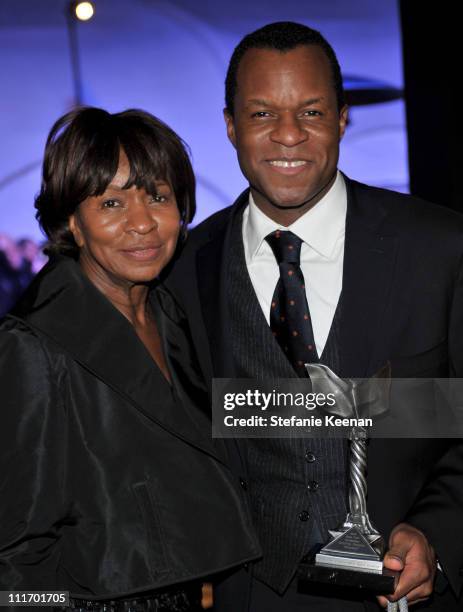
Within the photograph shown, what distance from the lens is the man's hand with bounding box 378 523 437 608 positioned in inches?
61.3

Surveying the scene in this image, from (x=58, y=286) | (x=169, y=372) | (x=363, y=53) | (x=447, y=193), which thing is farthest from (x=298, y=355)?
(x=363, y=53)

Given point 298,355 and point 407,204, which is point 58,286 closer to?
point 298,355

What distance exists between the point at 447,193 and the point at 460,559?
86.7 inches

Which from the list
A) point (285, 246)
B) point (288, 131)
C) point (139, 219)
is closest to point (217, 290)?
point (285, 246)

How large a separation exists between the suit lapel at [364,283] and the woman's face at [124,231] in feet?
1.33

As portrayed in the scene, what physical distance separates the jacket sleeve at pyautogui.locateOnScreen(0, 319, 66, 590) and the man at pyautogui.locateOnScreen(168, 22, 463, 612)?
466mm

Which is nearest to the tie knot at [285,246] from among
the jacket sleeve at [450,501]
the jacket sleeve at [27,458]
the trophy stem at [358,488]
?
the jacket sleeve at [450,501]

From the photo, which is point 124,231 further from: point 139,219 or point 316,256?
point 316,256

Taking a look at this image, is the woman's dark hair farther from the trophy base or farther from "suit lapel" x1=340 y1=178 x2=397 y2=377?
the trophy base

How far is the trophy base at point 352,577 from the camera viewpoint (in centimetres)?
149

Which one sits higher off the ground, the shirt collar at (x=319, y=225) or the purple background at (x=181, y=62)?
the purple background at (x=181, y=62)

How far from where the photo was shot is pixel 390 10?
4.70 metres

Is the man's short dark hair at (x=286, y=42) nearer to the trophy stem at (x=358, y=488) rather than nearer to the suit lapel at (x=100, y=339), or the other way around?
the suit lapel at (x=100, y=339)

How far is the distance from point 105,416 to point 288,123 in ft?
2.51
